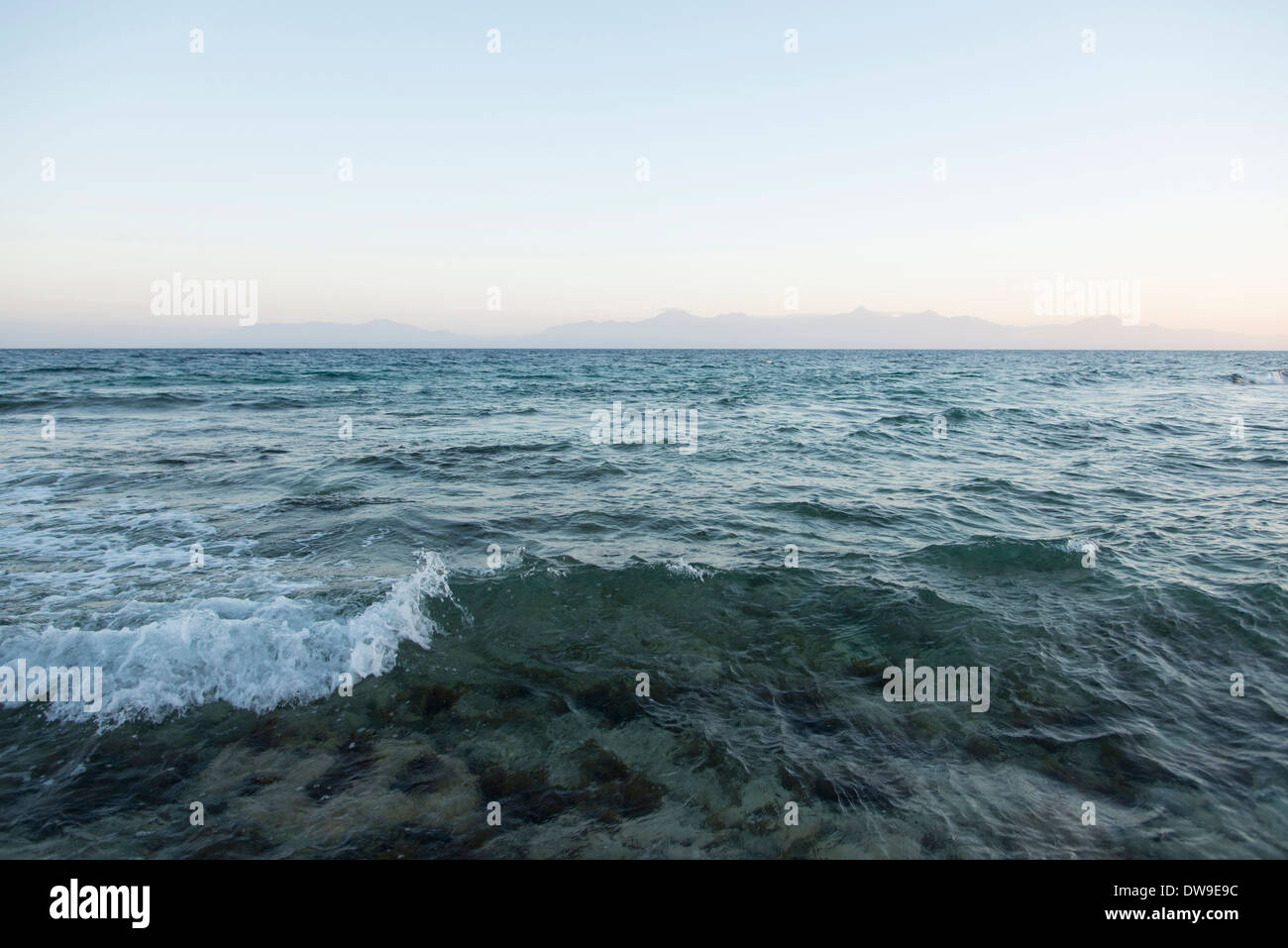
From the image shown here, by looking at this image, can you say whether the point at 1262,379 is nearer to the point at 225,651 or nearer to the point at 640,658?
the point at 640,658

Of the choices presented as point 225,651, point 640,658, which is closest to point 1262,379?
point 640,658

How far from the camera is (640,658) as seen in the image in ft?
23.2

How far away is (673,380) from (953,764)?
48.8 m

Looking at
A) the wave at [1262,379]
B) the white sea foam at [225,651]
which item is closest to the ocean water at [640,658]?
the white sea foam at [225,651]

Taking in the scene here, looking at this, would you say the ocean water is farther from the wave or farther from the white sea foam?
the wave

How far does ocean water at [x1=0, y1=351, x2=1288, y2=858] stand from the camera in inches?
183

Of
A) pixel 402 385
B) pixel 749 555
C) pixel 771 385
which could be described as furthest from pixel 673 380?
pixel 749 555

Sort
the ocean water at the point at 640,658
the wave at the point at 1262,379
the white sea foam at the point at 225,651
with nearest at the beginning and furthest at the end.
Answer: the ocean water at the point at 640,658 → the white sea foam at the point at 225,651 → the wave at the point at 1262,379

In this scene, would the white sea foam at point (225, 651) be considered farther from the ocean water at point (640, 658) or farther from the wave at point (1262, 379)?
the wave at point (1262, 379)

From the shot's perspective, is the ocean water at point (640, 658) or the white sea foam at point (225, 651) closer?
the ocean water at point (640, 658)

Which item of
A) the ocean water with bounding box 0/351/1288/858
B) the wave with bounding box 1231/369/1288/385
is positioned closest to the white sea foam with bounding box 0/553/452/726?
the ocean water with bounding box 0/351/1288/858

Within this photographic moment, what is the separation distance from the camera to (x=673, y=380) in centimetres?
5294

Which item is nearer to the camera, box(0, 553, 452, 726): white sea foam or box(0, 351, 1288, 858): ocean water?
box(0, 351, 1288, 858): ocean water

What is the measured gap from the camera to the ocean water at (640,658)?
4656mm
